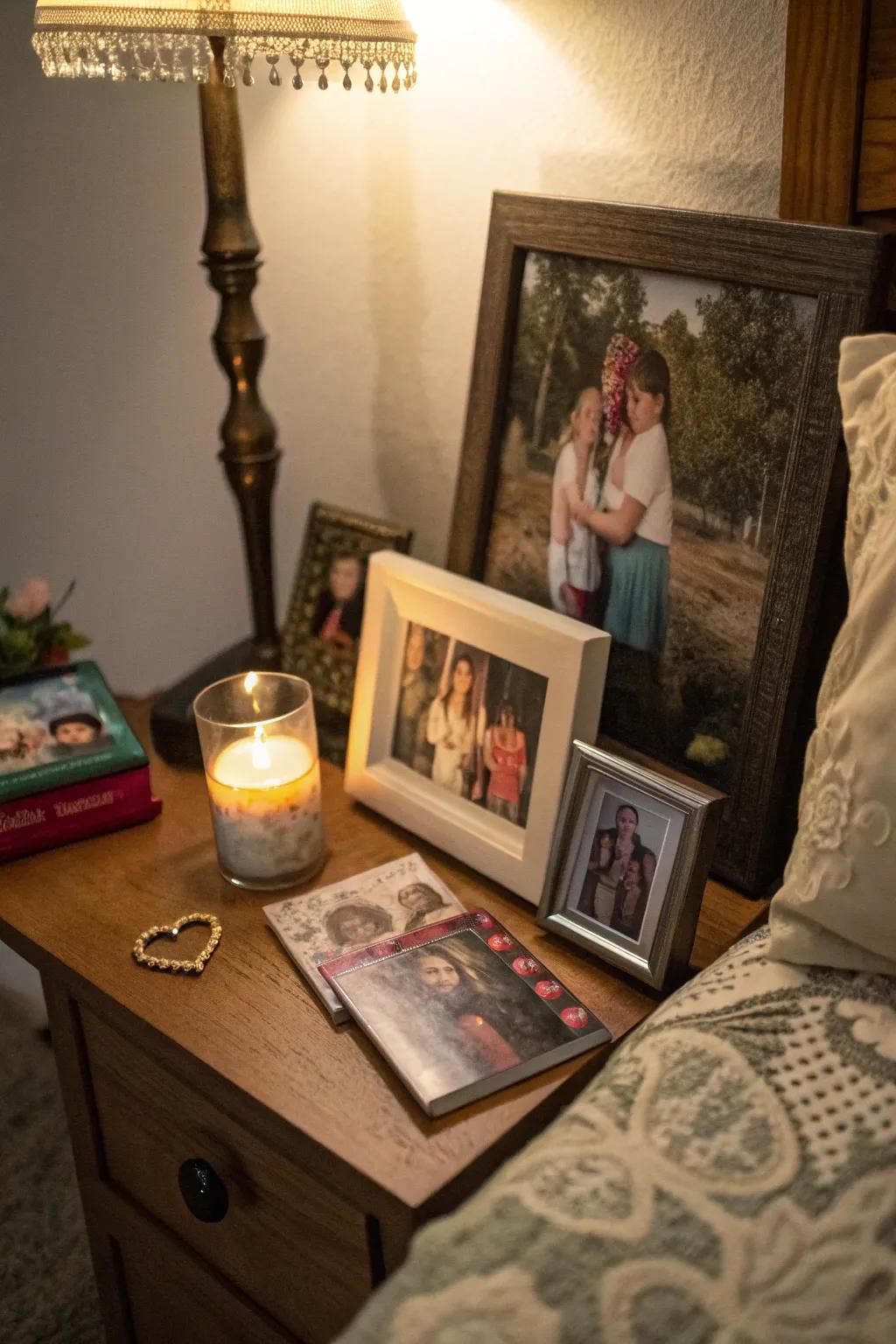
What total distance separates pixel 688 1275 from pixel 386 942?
37 centimetres

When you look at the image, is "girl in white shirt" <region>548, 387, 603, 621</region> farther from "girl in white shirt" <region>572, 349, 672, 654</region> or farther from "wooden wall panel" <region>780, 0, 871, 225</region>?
"wooden wall panel" <region>780, 0, 871, 225</region>

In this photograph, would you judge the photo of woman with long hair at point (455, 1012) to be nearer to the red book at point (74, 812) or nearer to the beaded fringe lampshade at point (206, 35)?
the red book at point (74, 812)

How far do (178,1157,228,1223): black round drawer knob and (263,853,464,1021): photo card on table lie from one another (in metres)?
0.16

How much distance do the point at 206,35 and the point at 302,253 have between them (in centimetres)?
46

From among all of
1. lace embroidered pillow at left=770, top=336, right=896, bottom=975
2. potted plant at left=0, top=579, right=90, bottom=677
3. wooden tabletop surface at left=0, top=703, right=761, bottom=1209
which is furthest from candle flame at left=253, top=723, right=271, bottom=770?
lace embroidered pillow at left=770, top=336, right=896, bottom=975

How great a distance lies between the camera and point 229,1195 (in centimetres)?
89

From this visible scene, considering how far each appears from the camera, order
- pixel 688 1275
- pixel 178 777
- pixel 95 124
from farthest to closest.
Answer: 1. pixel 95 124
2. pixel 178 777
3. pixel 688 1275

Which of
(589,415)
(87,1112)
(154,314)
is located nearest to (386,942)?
(87,1112)

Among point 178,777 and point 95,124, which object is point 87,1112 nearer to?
point 178,777

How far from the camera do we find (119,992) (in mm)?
866

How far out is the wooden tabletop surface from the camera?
74 centimetres

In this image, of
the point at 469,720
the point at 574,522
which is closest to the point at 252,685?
the point at 469,720

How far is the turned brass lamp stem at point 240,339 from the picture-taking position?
1.01m

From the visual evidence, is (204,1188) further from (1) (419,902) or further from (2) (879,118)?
(2) (879,118)
